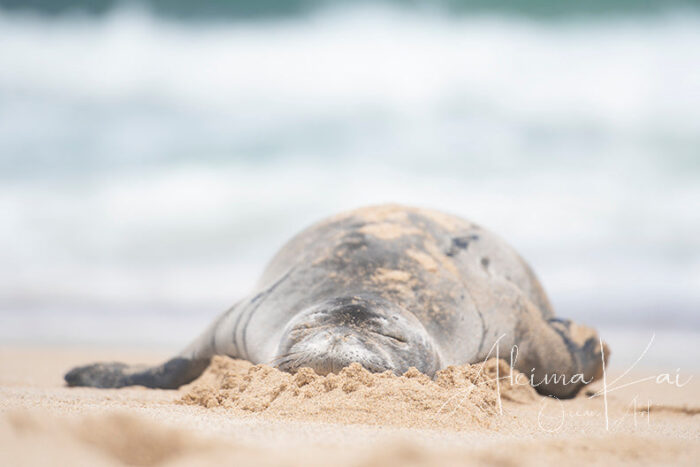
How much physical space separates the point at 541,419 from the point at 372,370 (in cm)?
97

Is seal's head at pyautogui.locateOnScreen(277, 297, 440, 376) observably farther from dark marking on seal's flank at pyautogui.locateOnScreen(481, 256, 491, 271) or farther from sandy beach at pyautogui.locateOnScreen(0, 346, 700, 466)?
dark marking on seal's flank at pyautogui.locateOnScreen(481, 256, 491, 271)

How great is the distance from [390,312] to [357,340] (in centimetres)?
44

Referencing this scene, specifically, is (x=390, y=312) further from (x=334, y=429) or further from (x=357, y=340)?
(x=334, y=429)

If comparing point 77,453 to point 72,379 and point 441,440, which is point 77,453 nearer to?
point 441,440

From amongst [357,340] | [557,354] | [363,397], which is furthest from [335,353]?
[557,354]

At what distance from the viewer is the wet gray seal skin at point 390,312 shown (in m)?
3.31

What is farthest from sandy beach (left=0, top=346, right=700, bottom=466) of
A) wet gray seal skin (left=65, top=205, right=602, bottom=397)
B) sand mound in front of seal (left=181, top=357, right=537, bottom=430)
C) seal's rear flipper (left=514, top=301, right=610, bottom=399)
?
seal's rear flipper (left=514, top=301, right=610, bottom=399)

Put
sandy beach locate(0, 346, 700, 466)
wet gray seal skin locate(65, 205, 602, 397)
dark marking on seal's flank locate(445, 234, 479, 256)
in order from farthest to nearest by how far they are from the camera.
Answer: dark marking on seal's flank locate(445, 234, 479, 256), wet gray seal skin locate(65, 205, 602, 397), sandy beach locate(0, 346, 700, 466)

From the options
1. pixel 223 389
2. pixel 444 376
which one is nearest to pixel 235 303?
pixel 223 389

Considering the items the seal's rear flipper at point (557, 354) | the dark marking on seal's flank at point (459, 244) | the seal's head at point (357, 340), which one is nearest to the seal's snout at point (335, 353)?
the seal's head at point (357, 340)

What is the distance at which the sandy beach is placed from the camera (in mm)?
1966

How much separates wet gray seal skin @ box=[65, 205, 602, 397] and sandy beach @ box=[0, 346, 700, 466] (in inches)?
9.5

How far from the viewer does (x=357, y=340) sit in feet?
10.2

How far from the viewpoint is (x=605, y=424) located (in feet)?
10.8
